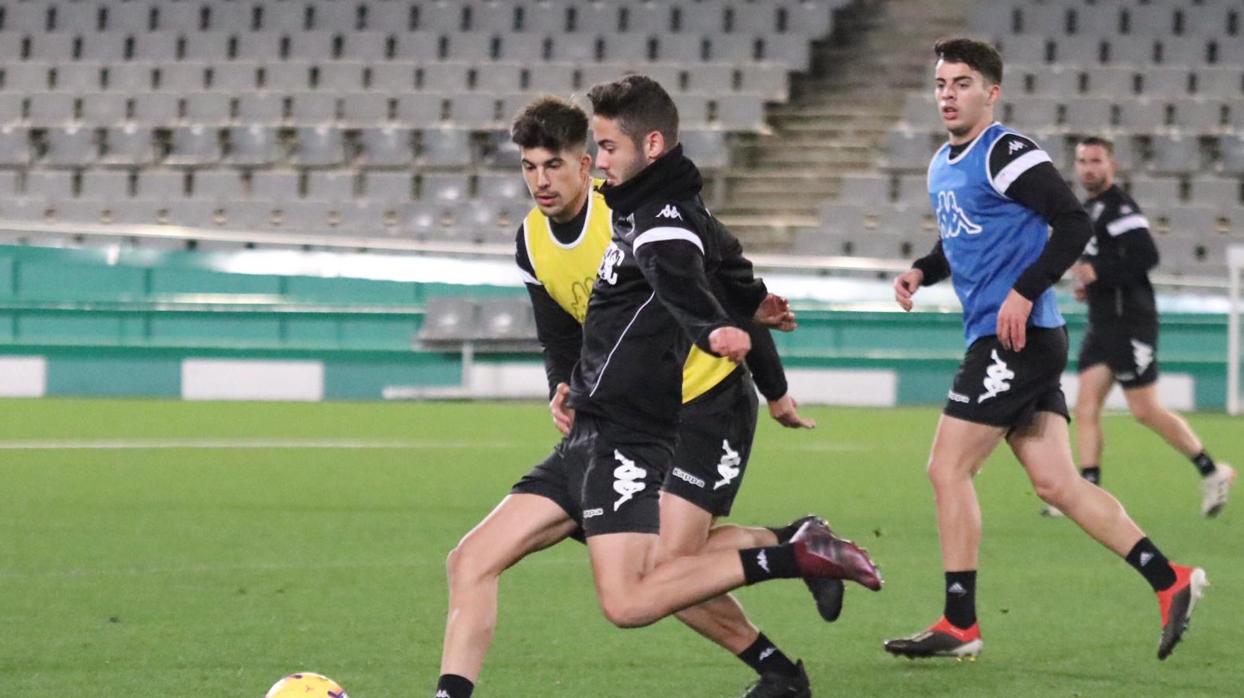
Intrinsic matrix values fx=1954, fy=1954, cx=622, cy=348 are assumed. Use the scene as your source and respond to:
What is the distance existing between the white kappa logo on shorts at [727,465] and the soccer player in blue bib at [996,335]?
2.98ft

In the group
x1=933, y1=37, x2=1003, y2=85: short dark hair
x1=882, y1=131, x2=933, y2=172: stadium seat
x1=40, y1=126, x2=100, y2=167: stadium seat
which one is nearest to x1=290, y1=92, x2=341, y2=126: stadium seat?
x1=40, y1=126, x2=100, y2=167: stadium seat

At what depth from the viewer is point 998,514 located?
11.0 m

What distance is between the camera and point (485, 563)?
505 centimetres

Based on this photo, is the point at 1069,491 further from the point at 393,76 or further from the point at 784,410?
the point at 393,76

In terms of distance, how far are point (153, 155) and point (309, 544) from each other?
18.2 m

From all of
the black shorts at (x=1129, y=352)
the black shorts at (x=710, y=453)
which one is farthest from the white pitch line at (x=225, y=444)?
the black shorts at (x=710, y=453)

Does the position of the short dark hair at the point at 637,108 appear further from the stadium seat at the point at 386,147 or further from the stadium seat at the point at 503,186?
the stadium seat at the point at 386,147

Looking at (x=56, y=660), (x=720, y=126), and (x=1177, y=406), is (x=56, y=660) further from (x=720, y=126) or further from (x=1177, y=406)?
(x=720, y=126)

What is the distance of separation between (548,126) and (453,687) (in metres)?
1.48

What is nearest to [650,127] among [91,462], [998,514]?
[998,514]

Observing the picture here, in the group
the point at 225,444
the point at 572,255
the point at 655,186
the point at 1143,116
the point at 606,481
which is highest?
the point at 1143,116

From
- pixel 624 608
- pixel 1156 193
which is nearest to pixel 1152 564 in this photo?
pixel 624 608

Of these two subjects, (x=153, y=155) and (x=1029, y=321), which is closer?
(x=1029, y=321)

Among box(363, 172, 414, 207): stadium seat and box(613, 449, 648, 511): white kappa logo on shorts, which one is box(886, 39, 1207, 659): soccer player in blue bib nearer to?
box(613, 449, 648, 511): white kappa logo on shorts
